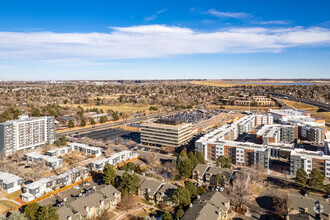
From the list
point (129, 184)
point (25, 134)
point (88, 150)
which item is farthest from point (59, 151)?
point (129, 184)

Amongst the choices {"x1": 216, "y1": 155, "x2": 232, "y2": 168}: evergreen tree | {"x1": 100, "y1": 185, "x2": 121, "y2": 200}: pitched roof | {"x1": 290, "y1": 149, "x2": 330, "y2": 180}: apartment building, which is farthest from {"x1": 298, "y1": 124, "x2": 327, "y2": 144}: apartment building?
{"x1": 100, "y1": 185, "x2": 121, "y2": 200}: pitched roof

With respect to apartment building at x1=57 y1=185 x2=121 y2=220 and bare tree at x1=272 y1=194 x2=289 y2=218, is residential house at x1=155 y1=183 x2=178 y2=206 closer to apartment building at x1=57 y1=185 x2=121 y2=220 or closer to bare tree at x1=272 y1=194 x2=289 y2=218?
apartment building at x1=57 y1=185 x2=121 y2=220

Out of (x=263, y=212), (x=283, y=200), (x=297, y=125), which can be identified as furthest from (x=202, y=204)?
(x=297, y=125)

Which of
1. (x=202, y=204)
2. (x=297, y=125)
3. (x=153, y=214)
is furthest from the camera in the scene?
(x=297, y=125)

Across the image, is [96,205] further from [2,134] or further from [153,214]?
[2,134]

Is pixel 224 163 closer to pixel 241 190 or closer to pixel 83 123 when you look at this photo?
pixel 241 190

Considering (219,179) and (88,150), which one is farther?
(88,150)

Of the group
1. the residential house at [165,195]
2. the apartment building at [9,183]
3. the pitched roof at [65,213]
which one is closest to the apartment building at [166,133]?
the residential house at [165,195]

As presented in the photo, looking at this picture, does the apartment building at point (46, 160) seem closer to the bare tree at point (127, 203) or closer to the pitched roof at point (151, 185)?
the bare tree at point (127, 203)
